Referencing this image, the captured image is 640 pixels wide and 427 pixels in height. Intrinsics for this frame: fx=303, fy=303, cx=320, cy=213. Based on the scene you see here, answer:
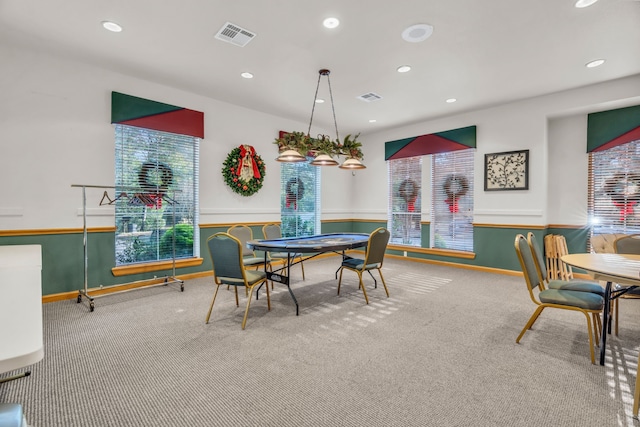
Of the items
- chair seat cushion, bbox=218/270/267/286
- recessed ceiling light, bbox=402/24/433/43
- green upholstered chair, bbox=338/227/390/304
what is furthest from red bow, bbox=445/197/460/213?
chair seat cushion, bbox=218/270/267/286

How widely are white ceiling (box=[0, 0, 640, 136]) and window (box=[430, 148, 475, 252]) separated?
4.53 feet

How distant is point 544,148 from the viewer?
475 centimetres

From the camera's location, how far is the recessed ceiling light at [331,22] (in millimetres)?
2818

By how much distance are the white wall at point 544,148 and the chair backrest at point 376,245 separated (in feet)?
9.15

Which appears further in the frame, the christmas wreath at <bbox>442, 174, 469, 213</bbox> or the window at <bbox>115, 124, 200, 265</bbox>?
the christmas wreath at <bbox>442, 174, 469, 213</bbox>

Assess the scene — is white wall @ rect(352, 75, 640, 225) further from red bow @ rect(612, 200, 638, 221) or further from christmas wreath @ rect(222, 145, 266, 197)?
christmas wreath @ rect(222, 145, 266, 197)

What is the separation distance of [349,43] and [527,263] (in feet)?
8.88

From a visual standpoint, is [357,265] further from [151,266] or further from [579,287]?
[151,266]

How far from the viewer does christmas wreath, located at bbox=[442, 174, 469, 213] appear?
5.71 m

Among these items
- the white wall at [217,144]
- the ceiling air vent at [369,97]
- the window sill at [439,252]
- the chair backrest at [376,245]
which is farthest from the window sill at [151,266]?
the window sill at [439,252]

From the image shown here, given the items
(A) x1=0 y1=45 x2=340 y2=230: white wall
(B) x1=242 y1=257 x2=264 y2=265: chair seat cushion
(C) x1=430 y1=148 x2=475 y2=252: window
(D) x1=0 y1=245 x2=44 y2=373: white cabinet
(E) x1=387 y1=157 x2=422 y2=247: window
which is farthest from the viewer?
(E) x1=387 y1=157 x2=422 y2=247: window

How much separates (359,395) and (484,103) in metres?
5.02

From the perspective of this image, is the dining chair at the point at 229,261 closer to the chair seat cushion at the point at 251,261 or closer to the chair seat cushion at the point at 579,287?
the chair seat cushion at the point at 251,261

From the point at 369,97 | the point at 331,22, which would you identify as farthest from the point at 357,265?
the point at 369,97
